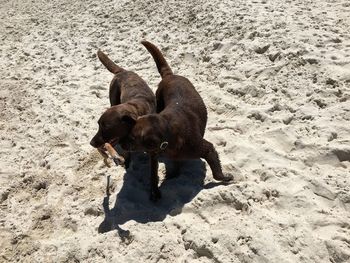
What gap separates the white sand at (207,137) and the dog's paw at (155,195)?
55 mm

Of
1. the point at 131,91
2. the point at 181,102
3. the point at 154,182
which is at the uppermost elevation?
the point at 181,102

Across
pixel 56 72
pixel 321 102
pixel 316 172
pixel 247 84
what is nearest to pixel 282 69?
pixel 247 84

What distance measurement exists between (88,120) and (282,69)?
247 centimetres

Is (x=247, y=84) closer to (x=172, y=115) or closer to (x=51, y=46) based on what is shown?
(x=172, y=115)

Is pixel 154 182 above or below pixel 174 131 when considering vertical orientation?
below

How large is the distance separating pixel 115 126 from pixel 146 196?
0.78m

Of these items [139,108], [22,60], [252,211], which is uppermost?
[139,108]

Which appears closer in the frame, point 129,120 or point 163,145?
point 163,145

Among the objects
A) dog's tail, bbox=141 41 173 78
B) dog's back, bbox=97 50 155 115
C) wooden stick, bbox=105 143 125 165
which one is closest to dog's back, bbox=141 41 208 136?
dog's tail, bbox=141 41 173 78

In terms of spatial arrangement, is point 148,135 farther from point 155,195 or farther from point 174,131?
point 155,195

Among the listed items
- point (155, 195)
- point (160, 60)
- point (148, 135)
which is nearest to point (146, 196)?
point (155, 195)

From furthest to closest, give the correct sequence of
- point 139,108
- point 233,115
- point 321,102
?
point 233,115
point 321,102
point 139,108

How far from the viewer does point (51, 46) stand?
777 centimetres

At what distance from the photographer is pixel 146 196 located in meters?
4.27
